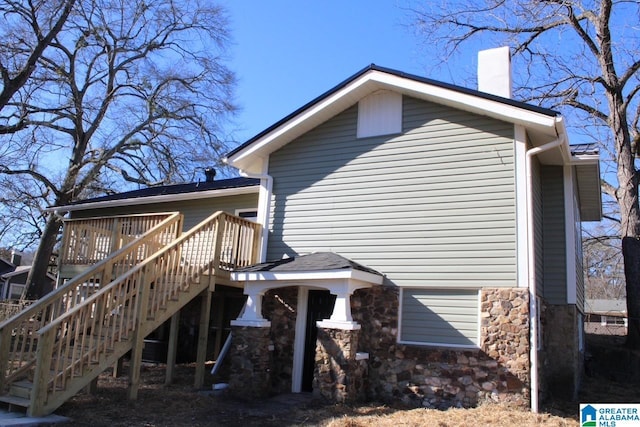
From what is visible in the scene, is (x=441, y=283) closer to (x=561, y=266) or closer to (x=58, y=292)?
(x=561, y=266)

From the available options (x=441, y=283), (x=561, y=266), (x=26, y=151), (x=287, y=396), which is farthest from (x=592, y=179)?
(x=26, y=151)

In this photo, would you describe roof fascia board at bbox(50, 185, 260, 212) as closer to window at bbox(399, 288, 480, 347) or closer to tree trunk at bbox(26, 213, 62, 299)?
Answer: window at bbox(399, 288, 480, 347)

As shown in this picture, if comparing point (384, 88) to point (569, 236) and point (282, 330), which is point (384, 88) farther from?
point (282, 330)

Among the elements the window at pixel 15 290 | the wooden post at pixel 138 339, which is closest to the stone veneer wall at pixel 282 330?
the wooden post at pixel 138 339

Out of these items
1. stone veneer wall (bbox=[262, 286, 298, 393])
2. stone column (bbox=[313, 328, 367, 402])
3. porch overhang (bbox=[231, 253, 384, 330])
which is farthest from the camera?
stone veneer wall (bbox=[262, 286, 298, 393])

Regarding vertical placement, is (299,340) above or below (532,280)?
below

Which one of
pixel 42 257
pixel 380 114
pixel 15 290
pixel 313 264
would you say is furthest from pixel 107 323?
pixel 15 290

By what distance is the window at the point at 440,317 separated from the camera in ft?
27.3

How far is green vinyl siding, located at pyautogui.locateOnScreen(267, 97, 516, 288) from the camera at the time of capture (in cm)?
850

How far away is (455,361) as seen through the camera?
823 centimetres

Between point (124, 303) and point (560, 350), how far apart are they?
7.95m

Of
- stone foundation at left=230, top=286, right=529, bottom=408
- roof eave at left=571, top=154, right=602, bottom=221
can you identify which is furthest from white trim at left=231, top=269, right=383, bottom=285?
roof eave at left=571, top=154, right=602, bottom=221

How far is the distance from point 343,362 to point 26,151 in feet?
64.1

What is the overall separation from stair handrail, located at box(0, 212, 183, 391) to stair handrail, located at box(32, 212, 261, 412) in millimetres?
393
